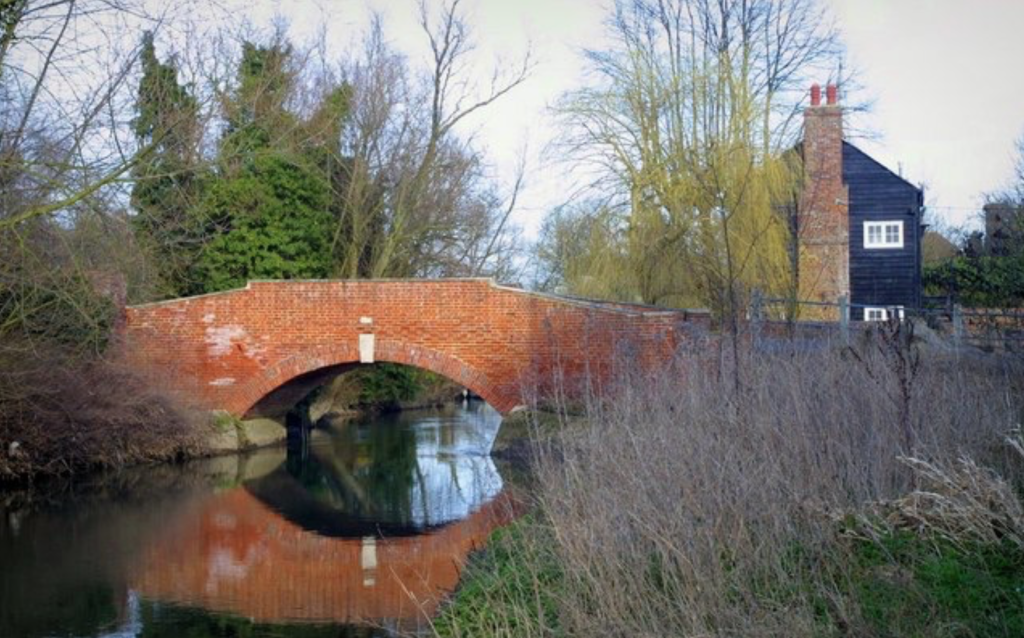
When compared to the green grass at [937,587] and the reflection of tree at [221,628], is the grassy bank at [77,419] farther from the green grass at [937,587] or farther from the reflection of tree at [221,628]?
the green grass at [937,587]

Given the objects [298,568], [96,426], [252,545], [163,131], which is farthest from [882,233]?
[163,131]

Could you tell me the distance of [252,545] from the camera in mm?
14656

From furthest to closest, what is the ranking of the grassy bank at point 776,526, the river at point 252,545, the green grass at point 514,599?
the river at point 252,545 < the green grass at point 514,599 < the grassy bank at point 776,526

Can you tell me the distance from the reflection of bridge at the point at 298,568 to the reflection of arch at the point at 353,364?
21.9 feet

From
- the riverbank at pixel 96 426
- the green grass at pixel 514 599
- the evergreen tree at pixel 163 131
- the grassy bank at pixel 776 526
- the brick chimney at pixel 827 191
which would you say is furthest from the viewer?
the brick chimney at pixel 827 191

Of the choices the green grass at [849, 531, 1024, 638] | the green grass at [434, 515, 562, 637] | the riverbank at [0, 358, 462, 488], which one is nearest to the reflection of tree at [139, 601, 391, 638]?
the green grass at [434, 515, 562, 637]

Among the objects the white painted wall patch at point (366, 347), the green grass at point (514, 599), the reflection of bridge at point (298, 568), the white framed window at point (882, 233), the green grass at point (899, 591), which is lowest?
the reflection of bridge at point (298, 568)

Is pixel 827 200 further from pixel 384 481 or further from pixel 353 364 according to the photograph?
pixel 384 481

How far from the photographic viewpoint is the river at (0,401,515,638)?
10.7 m

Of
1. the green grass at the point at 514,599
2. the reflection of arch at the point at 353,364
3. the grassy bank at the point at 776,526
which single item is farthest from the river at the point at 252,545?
the reflection of arch at the point at 353,364

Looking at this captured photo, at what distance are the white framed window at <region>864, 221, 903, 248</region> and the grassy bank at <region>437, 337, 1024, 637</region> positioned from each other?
85.6 feet

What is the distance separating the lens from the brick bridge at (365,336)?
22.3 meters

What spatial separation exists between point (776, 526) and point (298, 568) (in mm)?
8054

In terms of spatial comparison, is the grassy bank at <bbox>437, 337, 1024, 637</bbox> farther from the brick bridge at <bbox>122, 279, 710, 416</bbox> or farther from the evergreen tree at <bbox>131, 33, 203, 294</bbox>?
the brick bridge at <bbox>122, 279, 710, 416</bbox>
